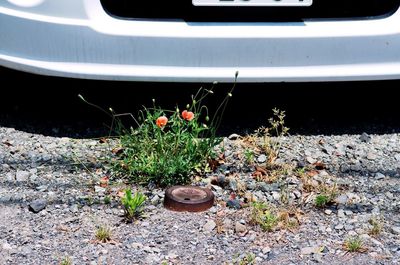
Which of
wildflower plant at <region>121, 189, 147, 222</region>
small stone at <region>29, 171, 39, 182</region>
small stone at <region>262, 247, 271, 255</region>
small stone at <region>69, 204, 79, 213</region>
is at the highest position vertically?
wildflower plant at <region>121, 189, 147, 222</region>

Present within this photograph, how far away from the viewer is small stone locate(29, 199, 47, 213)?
312cm

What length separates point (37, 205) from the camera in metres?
3.14

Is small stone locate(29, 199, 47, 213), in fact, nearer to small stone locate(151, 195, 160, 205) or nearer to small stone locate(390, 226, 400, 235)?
small stone locate(151, 195, 160, 205)

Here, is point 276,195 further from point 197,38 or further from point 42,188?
point 42,188

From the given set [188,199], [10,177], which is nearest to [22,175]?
[10,177]

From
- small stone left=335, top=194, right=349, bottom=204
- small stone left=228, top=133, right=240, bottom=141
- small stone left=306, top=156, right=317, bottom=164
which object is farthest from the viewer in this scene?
small stone left=228, top=133, right=240, bottom=141

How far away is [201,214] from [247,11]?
35.0 inches

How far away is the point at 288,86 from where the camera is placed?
14.1 ft

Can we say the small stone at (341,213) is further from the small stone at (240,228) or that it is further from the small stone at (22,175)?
the small stone at (22,175)

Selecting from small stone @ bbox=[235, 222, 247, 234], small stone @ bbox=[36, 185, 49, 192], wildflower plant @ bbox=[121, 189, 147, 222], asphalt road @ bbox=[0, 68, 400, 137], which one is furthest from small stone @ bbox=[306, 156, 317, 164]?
small stone @ bbox=[36, 185, 49, 192]

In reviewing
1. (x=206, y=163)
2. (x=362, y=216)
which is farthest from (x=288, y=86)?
(x=362, y=216)

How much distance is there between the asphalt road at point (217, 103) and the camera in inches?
154

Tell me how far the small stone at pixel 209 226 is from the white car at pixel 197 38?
0.69 m

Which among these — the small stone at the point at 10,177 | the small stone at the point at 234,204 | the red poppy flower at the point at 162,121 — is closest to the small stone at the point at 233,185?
the small stone at the point at 234,204
